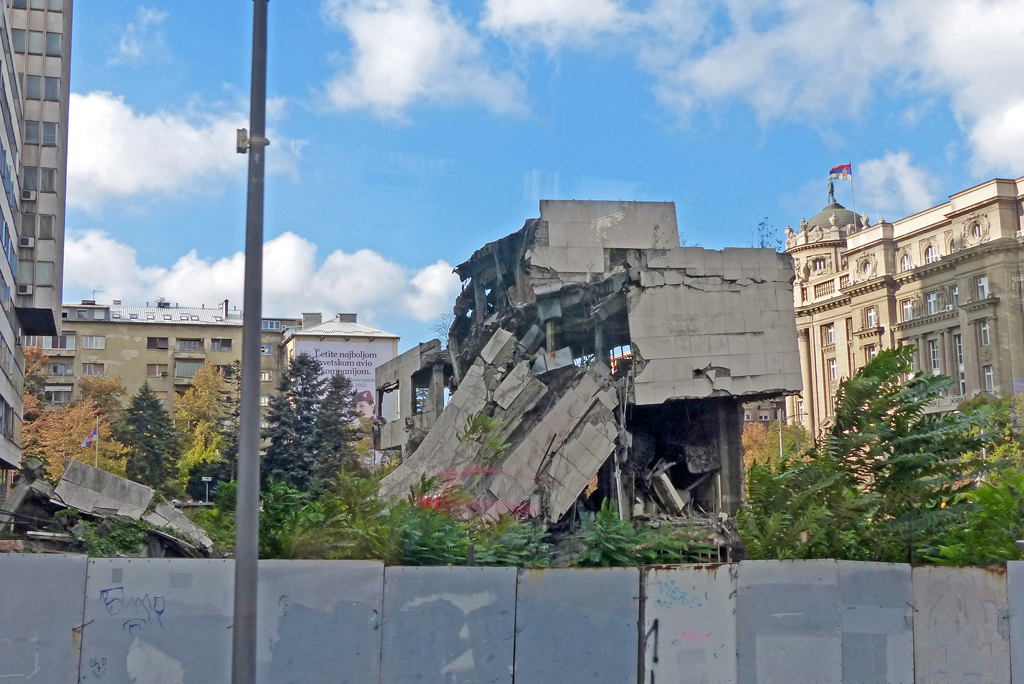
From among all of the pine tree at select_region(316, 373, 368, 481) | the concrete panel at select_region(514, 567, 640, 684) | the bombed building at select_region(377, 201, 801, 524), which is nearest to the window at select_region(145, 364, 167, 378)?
the pine tree at select_region(316, 373, 368, 481)

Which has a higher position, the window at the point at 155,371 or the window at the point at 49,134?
the window at the point at 49,134

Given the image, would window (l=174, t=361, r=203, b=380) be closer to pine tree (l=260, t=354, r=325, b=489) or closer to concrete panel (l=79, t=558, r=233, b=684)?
pine tree (l=260, t=354, r=325, b=489)

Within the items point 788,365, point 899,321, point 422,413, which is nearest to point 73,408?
point 422,413

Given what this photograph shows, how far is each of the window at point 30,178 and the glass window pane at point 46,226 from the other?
1.38m

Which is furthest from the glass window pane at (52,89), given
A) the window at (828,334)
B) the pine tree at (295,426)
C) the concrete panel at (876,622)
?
the window at (828,334)

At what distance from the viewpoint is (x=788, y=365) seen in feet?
124

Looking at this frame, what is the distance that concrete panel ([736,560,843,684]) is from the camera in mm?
12367

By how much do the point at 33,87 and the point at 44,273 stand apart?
8.58 m

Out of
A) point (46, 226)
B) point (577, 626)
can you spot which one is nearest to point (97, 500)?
point (577, 626)

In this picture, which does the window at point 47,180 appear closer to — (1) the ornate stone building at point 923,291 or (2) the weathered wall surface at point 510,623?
(2) the weathered wall surface at point 510,623

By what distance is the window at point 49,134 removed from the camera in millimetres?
48562

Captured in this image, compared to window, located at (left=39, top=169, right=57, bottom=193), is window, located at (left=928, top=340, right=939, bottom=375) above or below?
below

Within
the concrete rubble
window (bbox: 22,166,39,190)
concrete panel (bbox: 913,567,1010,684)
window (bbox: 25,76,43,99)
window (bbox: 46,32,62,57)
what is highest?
window (bbox: 46,32,62,57)

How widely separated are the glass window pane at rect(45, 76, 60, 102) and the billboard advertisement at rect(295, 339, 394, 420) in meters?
57.3
